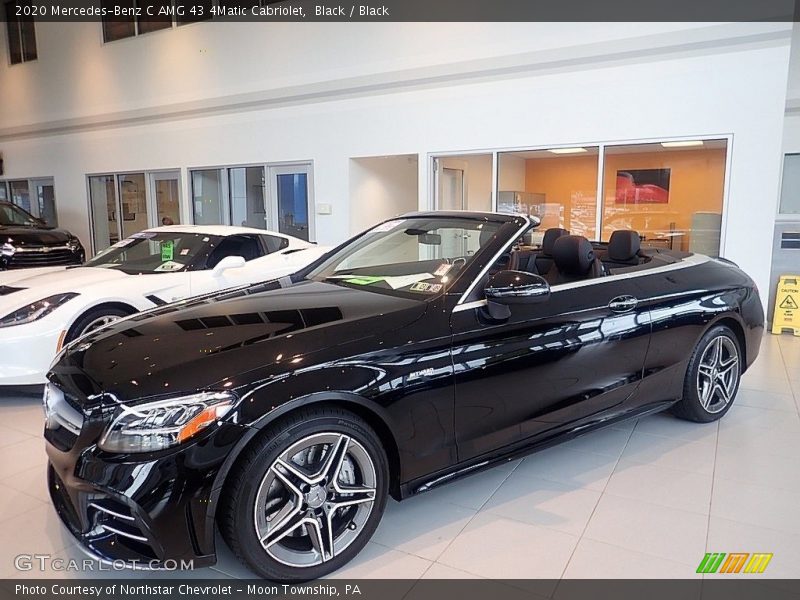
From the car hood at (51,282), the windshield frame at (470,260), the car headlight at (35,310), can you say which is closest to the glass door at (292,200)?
the car hood at (51,282)

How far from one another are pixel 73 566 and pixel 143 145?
10.2 metres

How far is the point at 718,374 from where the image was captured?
3514mm

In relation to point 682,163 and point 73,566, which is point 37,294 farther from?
point 682,163

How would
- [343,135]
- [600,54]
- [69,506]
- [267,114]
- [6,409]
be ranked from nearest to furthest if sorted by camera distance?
[69,506]
[6,409]
[600,54]
[343,135]
[267,114]

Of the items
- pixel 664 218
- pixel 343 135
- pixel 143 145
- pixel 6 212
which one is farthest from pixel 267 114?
pixel 664 218

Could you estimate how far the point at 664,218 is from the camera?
720 centimetres

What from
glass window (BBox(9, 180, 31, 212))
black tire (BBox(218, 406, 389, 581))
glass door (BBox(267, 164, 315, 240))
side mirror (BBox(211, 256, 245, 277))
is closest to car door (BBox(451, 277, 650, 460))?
black tire (BBox(218, 406, 389, 581))

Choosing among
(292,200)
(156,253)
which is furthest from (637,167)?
(156,253)

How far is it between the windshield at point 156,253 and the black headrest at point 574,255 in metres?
3.02

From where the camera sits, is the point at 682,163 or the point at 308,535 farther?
the point at 682,163

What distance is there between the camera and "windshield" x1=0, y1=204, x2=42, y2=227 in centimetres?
955

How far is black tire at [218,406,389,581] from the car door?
435 mm

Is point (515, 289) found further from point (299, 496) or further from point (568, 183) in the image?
point (568, 183)

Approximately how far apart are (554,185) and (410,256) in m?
4.82
